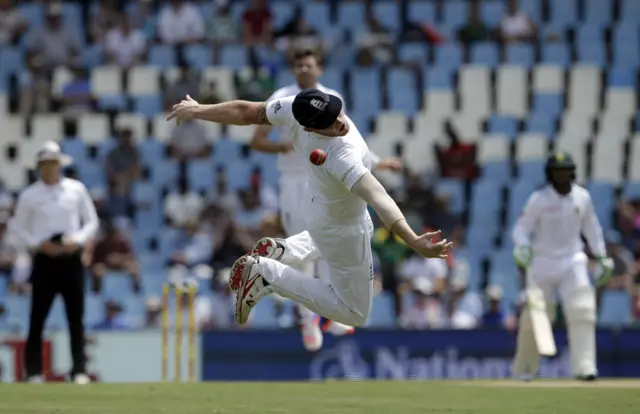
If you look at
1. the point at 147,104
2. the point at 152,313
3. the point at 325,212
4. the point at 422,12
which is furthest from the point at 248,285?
the point at 422,12

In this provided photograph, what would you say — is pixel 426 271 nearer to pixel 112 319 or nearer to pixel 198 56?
pixel 112 319

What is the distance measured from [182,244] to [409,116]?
13.8ft

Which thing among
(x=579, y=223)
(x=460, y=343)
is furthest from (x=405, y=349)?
(x=579, y=223)

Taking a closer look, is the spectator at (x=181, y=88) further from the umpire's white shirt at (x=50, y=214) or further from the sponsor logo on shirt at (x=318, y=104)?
the sponsor logo on shirt at (x=318, y=104)

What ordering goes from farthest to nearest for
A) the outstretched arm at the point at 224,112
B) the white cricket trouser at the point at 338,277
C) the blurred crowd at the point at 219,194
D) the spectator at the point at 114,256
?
the spectator at the point at 114,256 → the blurred crowd at the point at 219,194 → the white cricket trouser at the point at 338,277 → the outstretched arm at the point at 224,112

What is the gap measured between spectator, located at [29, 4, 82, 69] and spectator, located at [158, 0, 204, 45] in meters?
1.38

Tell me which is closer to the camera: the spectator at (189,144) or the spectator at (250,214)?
the spectator at (250,214)

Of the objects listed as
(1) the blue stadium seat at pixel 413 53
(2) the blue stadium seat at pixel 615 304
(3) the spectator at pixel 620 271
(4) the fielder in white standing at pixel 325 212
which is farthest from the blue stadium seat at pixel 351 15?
(4) the fielder in white standing at pixel 325 212

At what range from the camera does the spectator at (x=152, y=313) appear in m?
18.3

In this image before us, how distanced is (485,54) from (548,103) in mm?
1199

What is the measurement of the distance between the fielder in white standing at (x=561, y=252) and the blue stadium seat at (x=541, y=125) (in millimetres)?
7611

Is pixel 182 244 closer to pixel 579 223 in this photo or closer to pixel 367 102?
pixel 367 102

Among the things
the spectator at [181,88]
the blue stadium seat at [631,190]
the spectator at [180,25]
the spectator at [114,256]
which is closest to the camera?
the spectator at [114,256]

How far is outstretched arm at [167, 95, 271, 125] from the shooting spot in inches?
386
